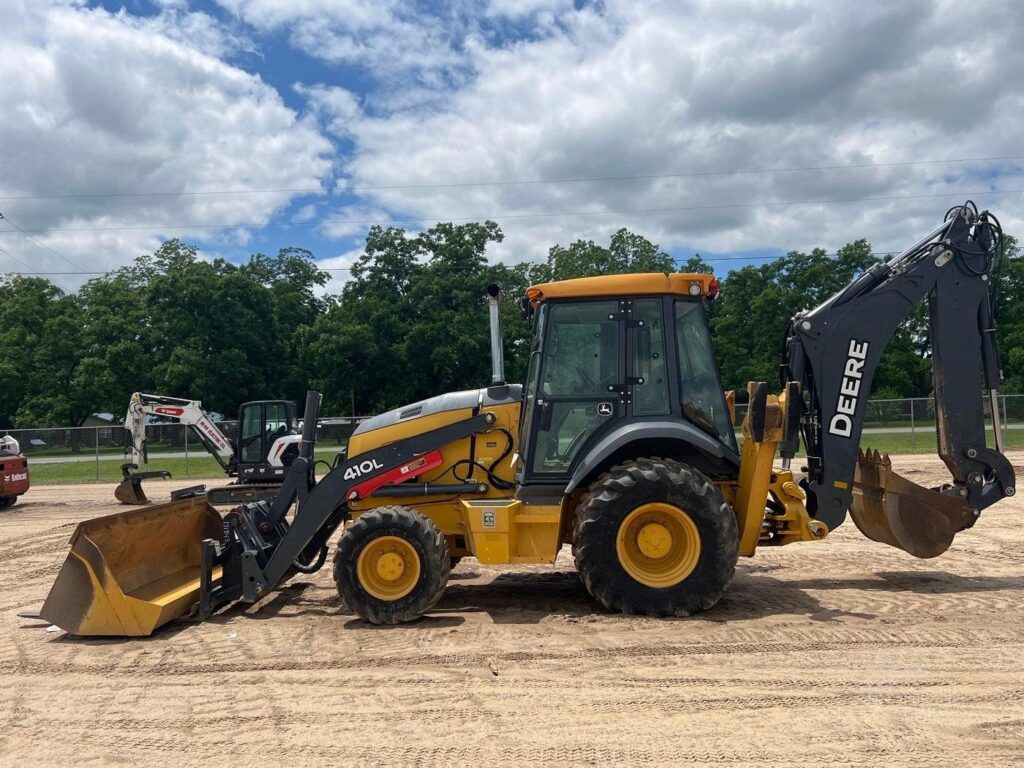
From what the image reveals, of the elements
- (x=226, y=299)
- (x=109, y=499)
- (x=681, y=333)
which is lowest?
(x=109, y=499)

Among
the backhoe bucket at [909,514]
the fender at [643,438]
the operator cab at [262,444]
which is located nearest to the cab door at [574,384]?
the fender at [643,438]

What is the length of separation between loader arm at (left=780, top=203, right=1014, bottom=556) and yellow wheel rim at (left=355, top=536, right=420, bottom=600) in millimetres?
3171

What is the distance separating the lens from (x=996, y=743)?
3781 mm

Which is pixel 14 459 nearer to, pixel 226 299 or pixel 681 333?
pixel 681 333

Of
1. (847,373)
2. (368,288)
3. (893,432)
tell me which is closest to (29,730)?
(847,373)

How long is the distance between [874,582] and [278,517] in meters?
5.33

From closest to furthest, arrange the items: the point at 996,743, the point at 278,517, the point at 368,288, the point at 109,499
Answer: the point at 996,743
the point at 278,517
the point at 109,499
the point at 368,288

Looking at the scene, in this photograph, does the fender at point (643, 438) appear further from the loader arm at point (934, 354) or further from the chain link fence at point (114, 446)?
the chain link fence at point (114, 446)

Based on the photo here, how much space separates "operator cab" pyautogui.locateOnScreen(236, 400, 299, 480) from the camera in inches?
615

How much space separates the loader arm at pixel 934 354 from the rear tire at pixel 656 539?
1160 millimetres

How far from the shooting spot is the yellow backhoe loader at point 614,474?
581 centimetres

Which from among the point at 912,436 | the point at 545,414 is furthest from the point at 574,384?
the point at 912,436

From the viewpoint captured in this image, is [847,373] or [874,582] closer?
[847,373]

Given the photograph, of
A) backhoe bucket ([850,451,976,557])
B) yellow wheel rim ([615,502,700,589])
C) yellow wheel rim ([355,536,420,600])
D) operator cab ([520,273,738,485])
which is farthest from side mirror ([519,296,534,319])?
backhoe bucket ([850,451,976,557])
